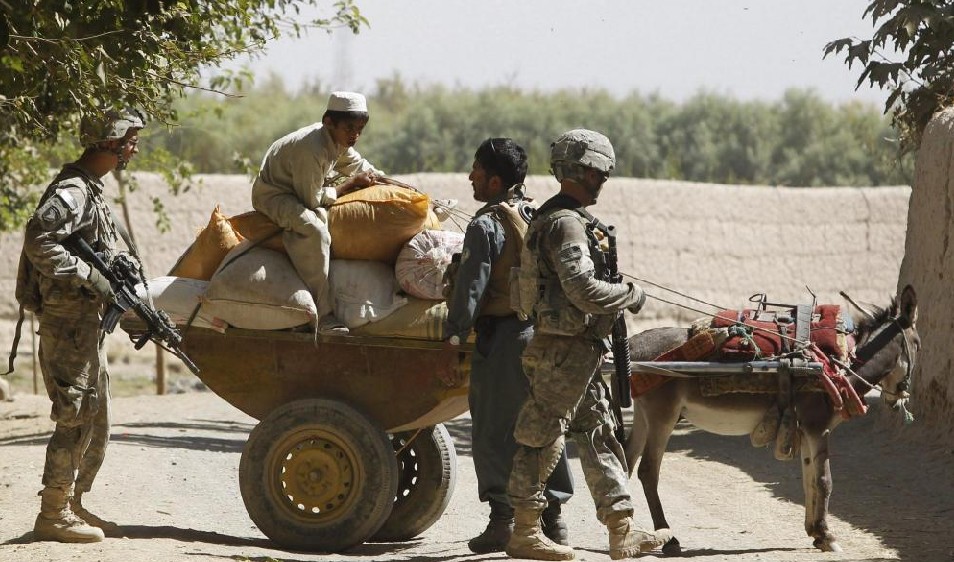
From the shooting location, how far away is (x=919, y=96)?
1392cm

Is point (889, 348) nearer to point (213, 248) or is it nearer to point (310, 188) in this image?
point (310, 188)

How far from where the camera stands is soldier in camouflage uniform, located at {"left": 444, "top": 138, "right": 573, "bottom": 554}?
7395 millimetres

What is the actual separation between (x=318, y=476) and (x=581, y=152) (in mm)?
2289

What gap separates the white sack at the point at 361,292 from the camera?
Result: 7.74 meters

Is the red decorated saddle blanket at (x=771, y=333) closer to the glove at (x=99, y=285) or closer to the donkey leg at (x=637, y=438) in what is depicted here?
the donkey leg at (x=637, y=438)

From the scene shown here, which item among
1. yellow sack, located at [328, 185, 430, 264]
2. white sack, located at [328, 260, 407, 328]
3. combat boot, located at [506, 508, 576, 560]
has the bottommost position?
combat boot, located at [506, 508, 576, 560]

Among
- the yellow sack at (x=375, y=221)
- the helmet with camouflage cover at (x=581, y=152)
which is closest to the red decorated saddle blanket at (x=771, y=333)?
the helmet with camouflage cover at (x=581, y=152)

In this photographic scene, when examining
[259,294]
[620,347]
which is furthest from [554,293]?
[259,294]

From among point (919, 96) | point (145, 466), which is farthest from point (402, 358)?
point (919, 96)

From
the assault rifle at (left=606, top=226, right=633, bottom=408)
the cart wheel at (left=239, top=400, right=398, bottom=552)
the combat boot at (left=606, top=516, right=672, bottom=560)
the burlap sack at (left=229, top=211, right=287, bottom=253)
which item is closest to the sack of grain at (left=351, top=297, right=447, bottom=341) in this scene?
the cart wheel at (left=239, top=400, right=398, bottom=552)

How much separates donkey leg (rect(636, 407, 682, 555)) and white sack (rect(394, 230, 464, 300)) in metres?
1.79

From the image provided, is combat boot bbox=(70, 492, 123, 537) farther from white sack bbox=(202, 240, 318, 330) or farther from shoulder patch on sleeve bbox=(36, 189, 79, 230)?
shoulder patch on sleeve bbox=(36, 189, 79, 230)

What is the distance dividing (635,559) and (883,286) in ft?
58.5

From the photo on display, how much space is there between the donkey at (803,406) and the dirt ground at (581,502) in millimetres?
372
